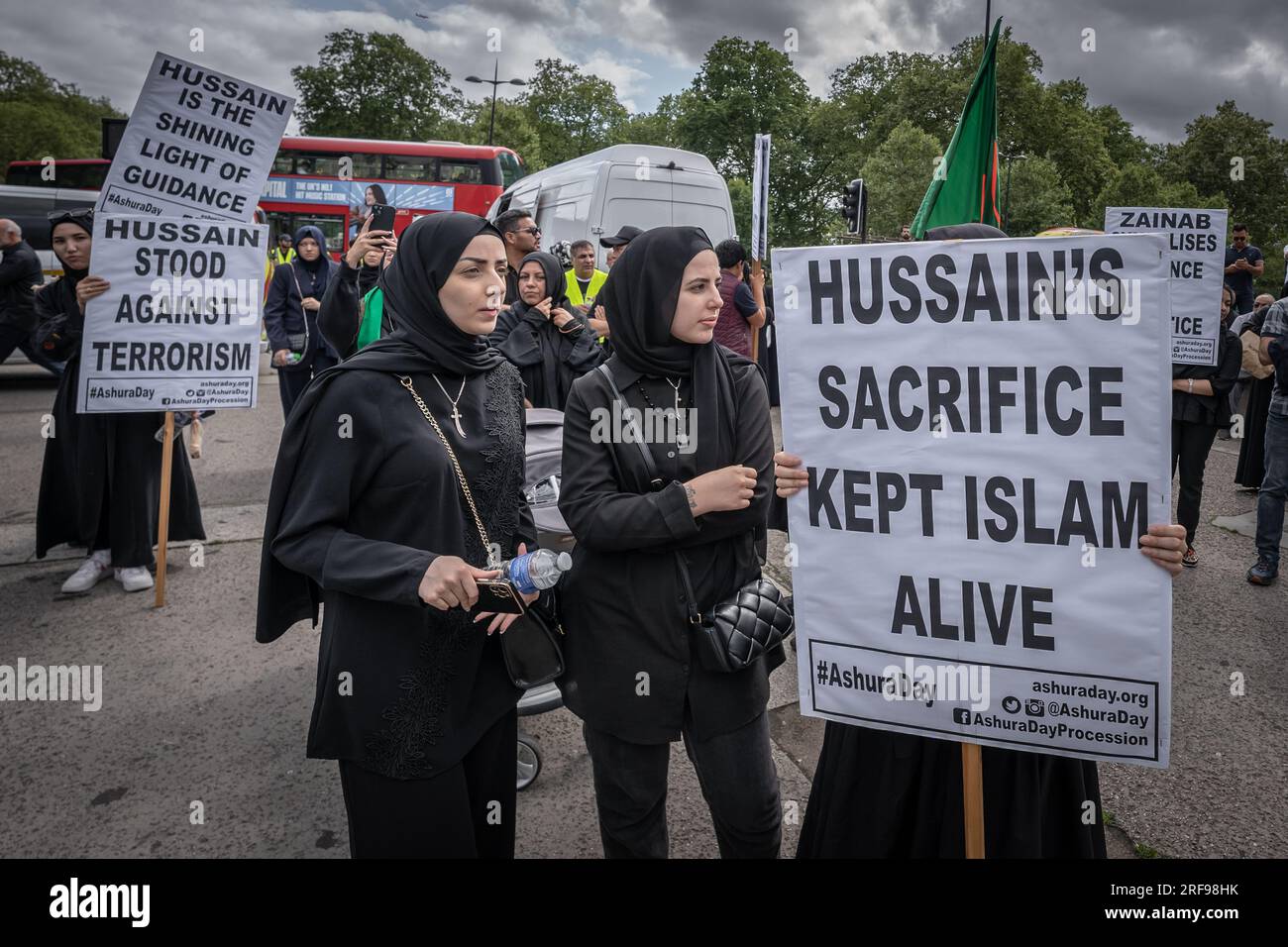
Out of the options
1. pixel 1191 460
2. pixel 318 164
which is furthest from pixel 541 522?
pixel 318 164

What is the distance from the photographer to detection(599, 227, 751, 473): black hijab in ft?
6.86

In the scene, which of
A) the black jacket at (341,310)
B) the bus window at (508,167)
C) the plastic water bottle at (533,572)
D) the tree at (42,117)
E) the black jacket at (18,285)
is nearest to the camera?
the plastic water bottle at (533,572)

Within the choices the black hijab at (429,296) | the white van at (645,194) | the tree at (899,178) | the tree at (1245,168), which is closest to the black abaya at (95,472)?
the black hijab at (429,296)

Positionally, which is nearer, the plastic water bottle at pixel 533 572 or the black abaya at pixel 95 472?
the plastic water bottle at pixel 533 572

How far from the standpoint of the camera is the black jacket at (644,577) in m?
2.01

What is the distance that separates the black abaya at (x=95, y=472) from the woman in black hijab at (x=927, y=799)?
4.79 meters

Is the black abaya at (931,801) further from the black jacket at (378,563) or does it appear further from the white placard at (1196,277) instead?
the white placard at (1196,277)

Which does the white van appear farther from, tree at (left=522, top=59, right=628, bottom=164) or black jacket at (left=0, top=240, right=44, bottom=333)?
tree at (left=522, top=59, right=628, bottom=164)

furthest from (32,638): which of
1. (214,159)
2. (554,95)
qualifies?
(554,95)

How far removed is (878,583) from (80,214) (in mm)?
5332

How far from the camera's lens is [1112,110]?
Answer: 56.5m

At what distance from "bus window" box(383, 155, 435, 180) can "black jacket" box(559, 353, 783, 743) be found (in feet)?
73.9

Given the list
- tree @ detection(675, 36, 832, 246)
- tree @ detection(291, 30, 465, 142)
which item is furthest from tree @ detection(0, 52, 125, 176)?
tree @ detection(675, 36, 832, 246)

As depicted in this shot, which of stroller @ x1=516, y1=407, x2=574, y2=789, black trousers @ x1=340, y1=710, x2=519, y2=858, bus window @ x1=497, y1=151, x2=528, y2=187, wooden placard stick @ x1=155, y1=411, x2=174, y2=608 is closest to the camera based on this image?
black trousers @ x1=340, y1=710, x2=519, y2=858
